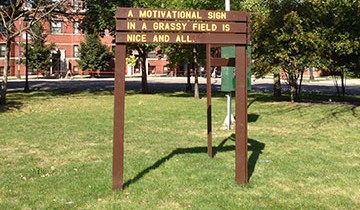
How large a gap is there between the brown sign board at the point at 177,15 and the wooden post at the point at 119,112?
0.46 m

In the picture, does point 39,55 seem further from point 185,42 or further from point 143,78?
point 185,42

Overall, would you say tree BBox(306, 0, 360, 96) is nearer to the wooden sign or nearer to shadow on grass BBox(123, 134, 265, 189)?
shadow on grass BBox(123, 134, 265, 189)

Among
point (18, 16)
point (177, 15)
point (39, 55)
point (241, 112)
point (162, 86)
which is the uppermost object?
point (39, 55)

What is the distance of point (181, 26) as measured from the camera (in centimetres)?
592

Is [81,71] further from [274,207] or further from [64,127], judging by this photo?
[274,207]

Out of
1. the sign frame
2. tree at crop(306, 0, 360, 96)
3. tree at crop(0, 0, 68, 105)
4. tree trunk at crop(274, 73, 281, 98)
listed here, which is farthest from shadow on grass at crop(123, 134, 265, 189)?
tree at crop(0, 0, 68, 105)

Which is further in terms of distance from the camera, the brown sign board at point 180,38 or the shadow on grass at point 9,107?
the shadow on grass at point 9,107

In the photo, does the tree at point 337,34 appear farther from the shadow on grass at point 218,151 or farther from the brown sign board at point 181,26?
the brown sign board at point 181,26

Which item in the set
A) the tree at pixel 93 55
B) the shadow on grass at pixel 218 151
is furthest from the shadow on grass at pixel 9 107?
the tree at pixel 93 55

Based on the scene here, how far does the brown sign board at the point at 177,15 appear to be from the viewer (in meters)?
5.72

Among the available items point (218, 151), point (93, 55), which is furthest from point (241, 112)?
point (93, 55)

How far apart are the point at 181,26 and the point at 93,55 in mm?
48805

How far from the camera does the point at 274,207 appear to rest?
5.18 m

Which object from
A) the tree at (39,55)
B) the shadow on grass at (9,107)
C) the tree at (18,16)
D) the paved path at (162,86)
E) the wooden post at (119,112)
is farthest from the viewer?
the tree at (39,55)
